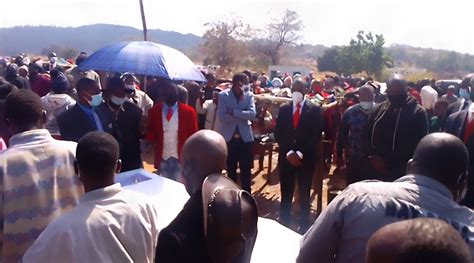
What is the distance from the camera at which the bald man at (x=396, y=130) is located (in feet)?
16.6

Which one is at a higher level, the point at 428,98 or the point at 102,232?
the point at 102,232

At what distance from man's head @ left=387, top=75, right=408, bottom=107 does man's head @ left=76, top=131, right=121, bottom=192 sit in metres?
3.39

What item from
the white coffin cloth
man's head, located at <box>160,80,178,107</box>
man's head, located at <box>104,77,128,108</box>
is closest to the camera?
the white coffin cloth

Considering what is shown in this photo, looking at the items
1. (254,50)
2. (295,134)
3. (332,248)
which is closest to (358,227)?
(332,248)

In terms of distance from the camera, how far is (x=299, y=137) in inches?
241

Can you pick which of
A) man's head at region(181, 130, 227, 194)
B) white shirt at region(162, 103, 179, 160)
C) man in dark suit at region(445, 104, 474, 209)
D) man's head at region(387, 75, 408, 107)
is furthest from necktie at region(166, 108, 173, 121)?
man's head at region(181, 130, 227, 194)

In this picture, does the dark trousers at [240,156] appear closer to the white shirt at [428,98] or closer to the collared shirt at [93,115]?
the collared shirt at [93,115]

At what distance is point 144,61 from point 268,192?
337 cm

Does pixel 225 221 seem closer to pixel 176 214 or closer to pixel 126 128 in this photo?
pixel 176 214

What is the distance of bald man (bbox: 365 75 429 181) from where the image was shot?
5.05m

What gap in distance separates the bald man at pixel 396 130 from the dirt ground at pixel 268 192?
1792 millimetres

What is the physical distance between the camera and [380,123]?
520 centimetres

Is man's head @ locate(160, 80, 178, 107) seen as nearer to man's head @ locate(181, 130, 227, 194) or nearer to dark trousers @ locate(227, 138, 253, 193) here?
dark trousers @ locate(227, 138, 253, 193)

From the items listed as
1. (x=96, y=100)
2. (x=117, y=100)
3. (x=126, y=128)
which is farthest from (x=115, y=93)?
(x=126, y=128)
